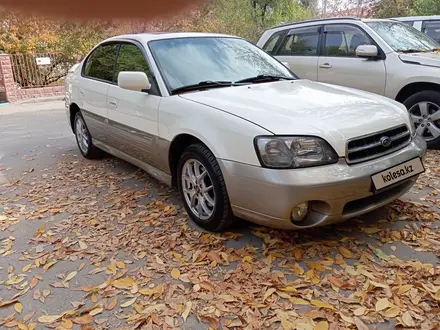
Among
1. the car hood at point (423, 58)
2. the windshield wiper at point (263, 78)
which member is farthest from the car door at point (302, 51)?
the windshield wiper at point (263, 78)

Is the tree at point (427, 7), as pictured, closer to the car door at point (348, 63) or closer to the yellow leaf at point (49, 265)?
the car door at point (348, 63)

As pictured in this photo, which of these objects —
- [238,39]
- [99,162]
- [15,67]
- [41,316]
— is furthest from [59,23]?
[41,316]

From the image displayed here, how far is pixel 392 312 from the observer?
2266 millimetres

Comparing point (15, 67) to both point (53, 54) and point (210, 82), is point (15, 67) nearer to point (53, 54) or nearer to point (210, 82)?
point (53, 54)

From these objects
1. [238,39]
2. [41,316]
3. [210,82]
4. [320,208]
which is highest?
[238,39]

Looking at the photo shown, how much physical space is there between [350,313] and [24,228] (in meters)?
2.86

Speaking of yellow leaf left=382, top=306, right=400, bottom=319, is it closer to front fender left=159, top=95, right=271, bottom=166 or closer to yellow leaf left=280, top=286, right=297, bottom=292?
yellow leaf left=280, top=286, right=297, bottom=292

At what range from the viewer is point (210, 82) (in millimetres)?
3566

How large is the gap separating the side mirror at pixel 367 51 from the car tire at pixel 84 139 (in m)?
3.76

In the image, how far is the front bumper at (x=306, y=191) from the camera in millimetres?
2561

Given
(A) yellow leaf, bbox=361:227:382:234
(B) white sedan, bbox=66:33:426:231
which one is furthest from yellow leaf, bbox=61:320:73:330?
(A) yellow leaf, bbox=361:227:382:234

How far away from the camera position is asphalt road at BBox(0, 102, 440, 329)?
235 cm

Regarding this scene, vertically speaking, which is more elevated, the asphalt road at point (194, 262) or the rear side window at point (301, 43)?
the rear side window at point (301, 43)

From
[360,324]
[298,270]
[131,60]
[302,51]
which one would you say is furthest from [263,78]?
[302,51]
